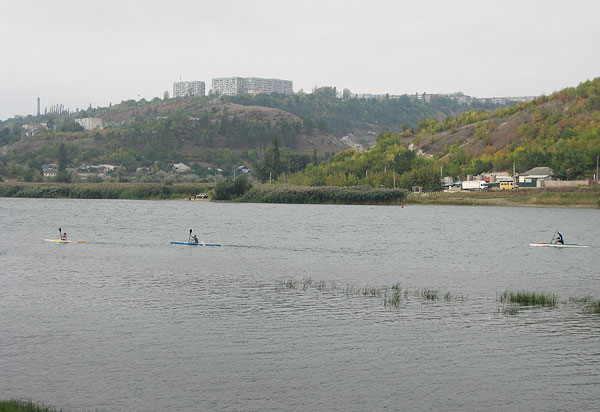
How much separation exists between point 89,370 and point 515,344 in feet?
52.8

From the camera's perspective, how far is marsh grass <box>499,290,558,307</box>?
35031 millimetres

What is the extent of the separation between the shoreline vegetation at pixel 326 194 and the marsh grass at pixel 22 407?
129 meters

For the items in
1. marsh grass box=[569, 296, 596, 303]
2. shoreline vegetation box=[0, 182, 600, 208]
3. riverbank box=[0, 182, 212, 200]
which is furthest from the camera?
riverbank box=[0, 182, 212, 200]

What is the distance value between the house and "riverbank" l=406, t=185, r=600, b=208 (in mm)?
10730

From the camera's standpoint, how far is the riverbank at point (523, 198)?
447 feet

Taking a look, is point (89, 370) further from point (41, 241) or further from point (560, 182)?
point (560, 182)

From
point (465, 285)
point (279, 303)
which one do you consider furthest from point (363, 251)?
point (279, 303)

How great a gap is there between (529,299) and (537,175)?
133m

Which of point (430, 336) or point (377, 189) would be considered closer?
point (430, 336)

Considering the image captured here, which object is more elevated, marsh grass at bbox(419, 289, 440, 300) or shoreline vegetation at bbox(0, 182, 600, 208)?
shoreline vegetation at bbox(0, 182, 600, 208)

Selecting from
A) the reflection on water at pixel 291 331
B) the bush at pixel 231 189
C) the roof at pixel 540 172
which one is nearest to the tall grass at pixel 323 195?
the bush at pixel 231 189

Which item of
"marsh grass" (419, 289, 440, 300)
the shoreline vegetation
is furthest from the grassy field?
"marsh grass" (419, 289, 440, 300)

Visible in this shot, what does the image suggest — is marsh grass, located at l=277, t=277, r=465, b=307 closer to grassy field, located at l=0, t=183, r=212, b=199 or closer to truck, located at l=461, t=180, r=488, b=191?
truck, located at l=461, t=180, r=488, b=191

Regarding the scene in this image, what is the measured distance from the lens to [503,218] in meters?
115
